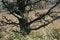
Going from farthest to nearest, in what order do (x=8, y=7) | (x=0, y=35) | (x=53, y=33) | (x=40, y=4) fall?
(x=0, y=35) → (x=53, y=33) → (x=40, y=4) → (x=8, y=7)

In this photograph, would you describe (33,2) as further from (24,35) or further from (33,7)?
(24,35)

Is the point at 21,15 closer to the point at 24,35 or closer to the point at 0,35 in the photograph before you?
the point at 24,35

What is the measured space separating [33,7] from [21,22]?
41cm

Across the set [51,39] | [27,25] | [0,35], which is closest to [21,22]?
[27,25]

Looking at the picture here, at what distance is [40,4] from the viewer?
5.67 meters

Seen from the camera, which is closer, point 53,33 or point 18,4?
point 18,4

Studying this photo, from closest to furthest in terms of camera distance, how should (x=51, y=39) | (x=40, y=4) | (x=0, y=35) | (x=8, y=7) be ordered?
(x=8, y=7)
(x=40, y=4)
(x=51, y=39)
(x=0, y=35)

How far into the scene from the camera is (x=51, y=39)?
6242 millimetres

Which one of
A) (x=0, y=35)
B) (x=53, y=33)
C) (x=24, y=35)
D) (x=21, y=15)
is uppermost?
(x=21, y=15)

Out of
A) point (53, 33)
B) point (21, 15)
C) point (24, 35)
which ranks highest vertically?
point (21, 15)

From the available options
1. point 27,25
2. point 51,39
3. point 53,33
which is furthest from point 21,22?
point 53,33

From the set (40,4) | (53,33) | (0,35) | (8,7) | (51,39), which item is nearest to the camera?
(8,7)

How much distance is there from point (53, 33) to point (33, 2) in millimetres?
1727

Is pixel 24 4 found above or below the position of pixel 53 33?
above
